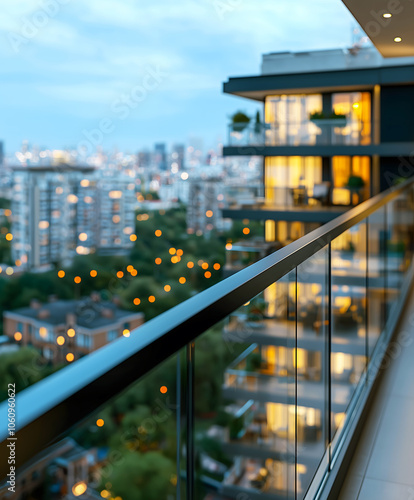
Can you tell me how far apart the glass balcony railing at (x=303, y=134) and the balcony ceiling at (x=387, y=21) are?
14.1m

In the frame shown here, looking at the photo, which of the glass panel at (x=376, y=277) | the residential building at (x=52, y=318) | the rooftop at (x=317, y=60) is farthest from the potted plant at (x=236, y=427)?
the residential building at (x=52, y=318)

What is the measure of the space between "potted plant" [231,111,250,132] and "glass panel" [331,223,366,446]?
55.9 ft

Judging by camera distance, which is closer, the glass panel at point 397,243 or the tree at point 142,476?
the tree at point 142,476

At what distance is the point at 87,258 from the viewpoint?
33000 mm

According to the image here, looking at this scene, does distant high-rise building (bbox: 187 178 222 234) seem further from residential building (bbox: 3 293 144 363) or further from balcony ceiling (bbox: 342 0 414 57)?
balcony ceiling (bbox: 342 0 414 57)

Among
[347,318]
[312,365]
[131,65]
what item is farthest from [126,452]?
[131,65]

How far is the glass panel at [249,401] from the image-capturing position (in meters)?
1.12

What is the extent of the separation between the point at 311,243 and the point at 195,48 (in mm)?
61411

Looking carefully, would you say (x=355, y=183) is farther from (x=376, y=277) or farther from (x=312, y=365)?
(x=312, y=365)

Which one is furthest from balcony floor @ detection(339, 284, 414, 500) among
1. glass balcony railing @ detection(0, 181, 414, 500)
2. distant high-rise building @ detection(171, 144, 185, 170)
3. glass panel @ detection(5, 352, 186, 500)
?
distant high-rise building @ detection(171, 144, 185, 170)

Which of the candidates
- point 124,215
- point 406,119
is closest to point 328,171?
point 406,119

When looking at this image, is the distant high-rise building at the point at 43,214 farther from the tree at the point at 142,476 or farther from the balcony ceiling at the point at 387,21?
the tree at the point at 142,476

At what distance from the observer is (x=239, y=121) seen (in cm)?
2016

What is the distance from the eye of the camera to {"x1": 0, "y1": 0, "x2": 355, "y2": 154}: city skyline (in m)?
45.9
